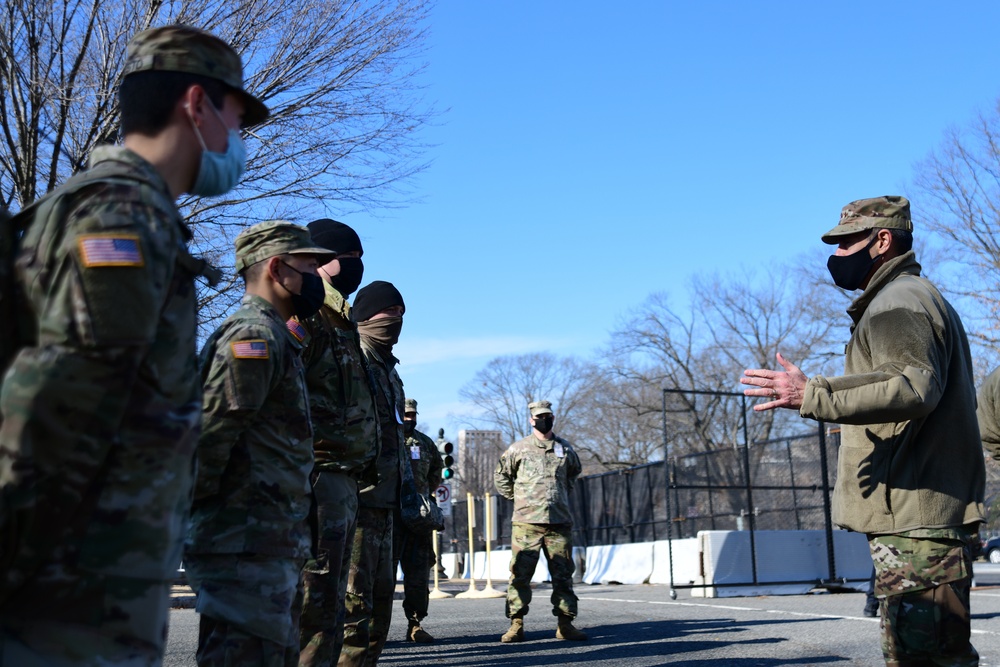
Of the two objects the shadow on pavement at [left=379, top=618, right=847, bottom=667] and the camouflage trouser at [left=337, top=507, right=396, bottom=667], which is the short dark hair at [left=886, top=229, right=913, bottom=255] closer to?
the camouflage trouser at [left=337, top=507, right=396, bottom=667]

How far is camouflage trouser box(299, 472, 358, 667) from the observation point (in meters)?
4.88

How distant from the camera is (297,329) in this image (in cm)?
480

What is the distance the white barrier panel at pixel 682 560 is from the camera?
19550 mm

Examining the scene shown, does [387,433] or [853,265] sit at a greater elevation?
[853,265]

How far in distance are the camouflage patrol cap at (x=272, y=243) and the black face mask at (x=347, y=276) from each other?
49.2 inches

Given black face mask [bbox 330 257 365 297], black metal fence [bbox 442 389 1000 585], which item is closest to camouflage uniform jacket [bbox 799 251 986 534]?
black face mask [bbox 330 257 365 297]

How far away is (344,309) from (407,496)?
2009 millimetres

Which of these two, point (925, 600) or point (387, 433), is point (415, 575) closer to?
point (387, 433)

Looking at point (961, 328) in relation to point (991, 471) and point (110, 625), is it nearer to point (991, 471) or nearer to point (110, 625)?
point (110, 625)

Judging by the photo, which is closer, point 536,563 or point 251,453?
point 251,453

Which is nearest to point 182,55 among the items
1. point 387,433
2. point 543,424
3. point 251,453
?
point 251,453

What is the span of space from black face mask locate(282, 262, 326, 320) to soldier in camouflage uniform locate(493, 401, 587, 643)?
6.60 meters

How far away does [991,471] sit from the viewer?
148 feet

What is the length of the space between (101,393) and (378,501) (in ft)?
14.1
